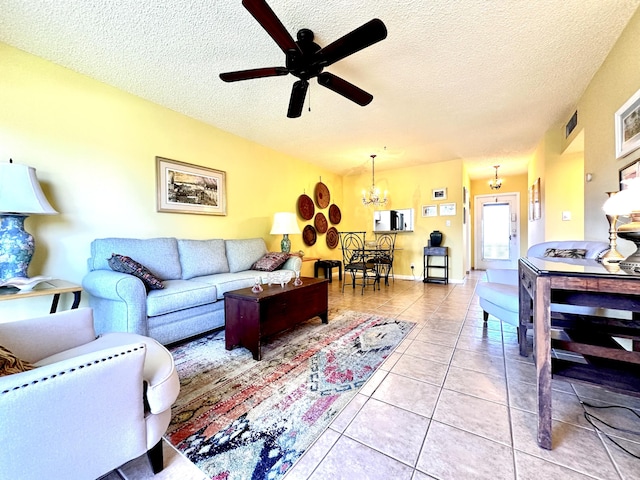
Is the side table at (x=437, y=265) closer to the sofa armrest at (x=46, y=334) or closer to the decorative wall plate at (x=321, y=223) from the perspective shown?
the decorative wall plate at (x=321, y=223)

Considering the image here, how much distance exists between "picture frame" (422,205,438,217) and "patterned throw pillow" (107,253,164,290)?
505 cm

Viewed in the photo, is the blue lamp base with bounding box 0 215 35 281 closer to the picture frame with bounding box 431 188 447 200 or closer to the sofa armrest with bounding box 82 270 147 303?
the sofa armrest with bounding box 82 270 147 303

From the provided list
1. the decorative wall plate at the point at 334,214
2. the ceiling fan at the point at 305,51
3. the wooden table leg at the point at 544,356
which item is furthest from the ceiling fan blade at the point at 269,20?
the decorative wall plate at the point at 334,214

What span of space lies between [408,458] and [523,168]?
6.88 meters

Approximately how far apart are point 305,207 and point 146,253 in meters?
3.09

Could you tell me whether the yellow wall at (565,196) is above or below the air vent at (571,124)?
below

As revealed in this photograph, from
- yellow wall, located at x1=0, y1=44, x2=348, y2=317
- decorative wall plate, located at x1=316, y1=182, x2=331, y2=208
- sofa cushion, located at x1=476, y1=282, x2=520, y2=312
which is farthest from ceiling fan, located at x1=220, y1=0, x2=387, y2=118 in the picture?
decorative wall plate, located at x1=316, y1=182, x2=331, y2=208

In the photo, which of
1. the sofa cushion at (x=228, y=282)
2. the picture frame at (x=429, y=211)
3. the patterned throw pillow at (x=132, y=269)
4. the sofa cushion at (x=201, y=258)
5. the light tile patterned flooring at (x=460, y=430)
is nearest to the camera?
the light tile patterned flooring at (x=460, y=430)

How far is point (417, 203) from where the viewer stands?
18.6 ft

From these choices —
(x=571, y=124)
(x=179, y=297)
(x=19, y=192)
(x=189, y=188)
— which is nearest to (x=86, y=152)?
(x=19, y=192)

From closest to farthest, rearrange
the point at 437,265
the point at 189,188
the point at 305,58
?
the point at 305,58
the point at 189,188
the point at 437,265

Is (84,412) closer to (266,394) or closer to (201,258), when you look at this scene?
(266,394)

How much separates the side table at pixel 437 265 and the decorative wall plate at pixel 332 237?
200 centimetres

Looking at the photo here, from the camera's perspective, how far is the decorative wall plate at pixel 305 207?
512cm
